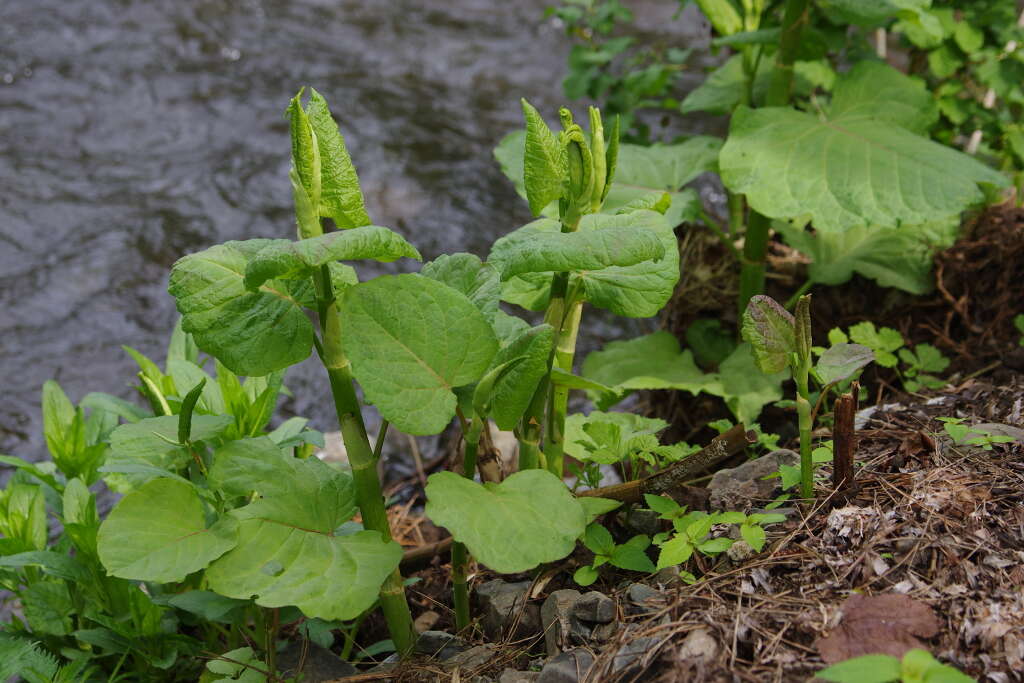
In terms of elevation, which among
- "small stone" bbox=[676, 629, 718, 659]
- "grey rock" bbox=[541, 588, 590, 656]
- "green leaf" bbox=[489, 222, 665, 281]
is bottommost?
"grey rock" bbox=[541, 588, 590, 656]

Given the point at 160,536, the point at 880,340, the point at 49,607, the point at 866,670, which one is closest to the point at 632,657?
the point at 866,670

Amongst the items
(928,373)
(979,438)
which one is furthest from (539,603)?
(928,373)

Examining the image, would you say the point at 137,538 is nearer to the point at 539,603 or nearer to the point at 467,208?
the point at 539,603

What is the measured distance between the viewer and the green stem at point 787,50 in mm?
2557

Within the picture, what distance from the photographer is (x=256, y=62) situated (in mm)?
5559

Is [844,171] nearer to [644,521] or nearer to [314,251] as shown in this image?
[644,521]

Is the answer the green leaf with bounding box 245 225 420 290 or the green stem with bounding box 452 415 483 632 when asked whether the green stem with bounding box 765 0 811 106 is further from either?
the green leaf with bounding box 245 225 420 290

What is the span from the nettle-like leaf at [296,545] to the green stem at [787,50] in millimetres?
1912

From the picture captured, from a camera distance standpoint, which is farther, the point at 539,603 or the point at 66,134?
the point at 66,134

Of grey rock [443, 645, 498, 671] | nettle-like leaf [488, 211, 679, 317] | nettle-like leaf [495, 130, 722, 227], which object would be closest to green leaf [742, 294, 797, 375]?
nettle-like leaf [488, 211, 679, 317]

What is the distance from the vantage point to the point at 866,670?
3.61ft

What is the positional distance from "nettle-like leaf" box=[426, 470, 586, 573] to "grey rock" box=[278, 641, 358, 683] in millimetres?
537

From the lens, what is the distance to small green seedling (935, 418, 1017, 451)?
1611 millimetres

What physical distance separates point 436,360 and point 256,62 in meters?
4.73
